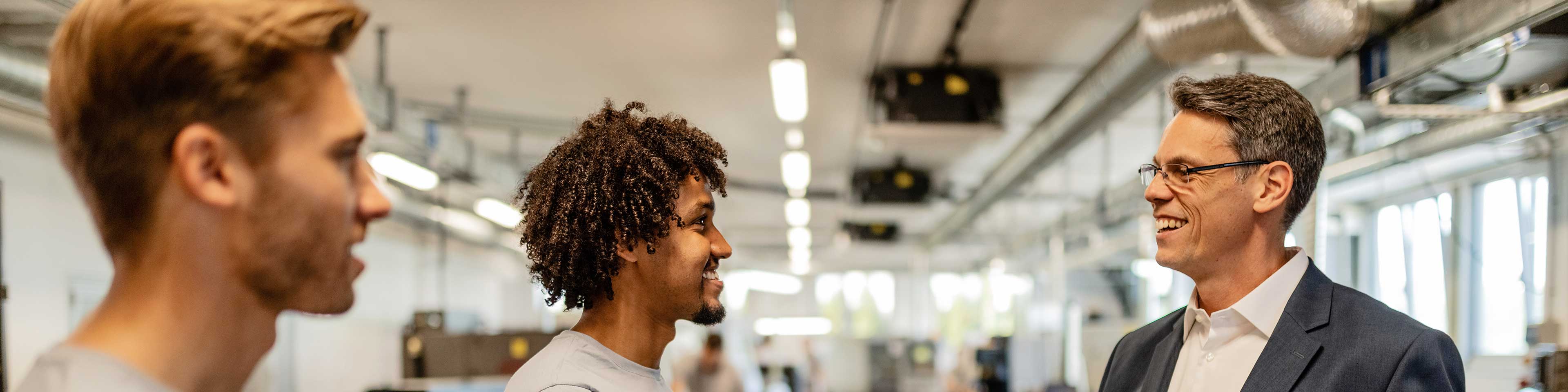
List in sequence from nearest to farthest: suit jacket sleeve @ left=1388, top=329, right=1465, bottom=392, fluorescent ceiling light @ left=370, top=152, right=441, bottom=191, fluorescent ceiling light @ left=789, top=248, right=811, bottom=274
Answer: suit jacket sleeve @ left=1388, top=329, right=1465, bottom=392 → fluorescent ceiling light @ left=370, top=152, right=441, bottom=191 → fluorescent ceiling light @ left=789, top=248, right=811, bottom=274

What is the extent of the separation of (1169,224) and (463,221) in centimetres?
1105

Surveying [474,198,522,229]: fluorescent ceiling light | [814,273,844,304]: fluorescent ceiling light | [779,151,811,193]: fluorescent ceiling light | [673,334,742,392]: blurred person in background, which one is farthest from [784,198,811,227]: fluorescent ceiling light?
[814,273,844,304]: fluorescent ceiling light

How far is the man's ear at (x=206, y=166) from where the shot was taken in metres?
0.58

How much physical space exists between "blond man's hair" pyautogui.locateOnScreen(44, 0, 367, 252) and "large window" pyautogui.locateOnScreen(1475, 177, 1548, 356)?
24.2ft

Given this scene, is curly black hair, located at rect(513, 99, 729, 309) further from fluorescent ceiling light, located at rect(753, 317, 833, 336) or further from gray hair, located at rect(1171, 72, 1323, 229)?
fluorescent ceiling light, located at rect(753, 317, 833, 336)

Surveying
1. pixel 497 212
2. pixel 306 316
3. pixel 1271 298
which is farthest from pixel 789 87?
pixel 497 212

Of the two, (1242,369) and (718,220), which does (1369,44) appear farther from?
(718,220)

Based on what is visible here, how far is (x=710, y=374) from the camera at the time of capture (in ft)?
28.0

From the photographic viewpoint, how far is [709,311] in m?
1.54

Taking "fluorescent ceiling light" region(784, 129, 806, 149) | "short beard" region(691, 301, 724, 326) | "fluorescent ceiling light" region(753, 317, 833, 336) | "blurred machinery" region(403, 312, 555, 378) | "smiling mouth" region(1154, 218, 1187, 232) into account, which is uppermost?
"fluorescent ceiling light" region(784, 129, 806, 149)

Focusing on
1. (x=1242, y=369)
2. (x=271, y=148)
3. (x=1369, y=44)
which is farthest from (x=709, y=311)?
(x=1369, y=44)

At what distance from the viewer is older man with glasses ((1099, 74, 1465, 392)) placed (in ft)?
4.73

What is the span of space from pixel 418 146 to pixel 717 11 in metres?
2.24

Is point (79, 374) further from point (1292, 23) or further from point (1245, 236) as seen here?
point (1292, 23)
